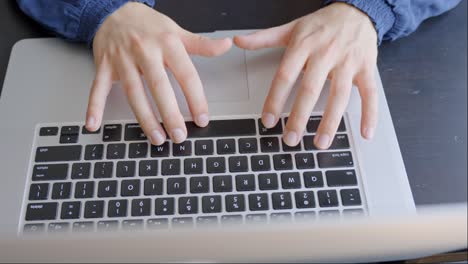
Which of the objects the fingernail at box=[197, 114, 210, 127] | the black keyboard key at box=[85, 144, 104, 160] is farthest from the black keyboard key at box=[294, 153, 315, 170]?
the black keyboard key at box=[85, 144, 104, 160]

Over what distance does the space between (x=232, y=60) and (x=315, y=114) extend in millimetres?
117

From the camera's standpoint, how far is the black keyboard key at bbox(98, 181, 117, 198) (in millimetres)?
423

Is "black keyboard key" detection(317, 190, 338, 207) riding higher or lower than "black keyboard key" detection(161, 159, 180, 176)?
lower

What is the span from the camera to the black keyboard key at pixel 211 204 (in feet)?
1.36

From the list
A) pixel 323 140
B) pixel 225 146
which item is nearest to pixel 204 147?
pixel 225 146

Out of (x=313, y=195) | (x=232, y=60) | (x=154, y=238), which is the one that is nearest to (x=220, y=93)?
(x=232, y=60)

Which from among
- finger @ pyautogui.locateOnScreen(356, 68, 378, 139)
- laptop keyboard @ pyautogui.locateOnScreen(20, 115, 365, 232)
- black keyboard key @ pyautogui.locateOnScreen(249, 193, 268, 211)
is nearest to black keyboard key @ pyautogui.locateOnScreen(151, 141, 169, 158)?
laptop keyboard @ pyautogui.locateOnScreen(20, 115, 365, 232)

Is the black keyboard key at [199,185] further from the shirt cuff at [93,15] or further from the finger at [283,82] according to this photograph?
the shirt cuff at [93,15]

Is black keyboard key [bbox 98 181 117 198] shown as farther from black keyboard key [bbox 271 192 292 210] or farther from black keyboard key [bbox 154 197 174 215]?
black keyboard key [bbox 271 192 292 210]

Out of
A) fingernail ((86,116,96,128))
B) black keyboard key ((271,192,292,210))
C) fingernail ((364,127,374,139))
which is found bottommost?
black keyboard key ((271,192,292,210))

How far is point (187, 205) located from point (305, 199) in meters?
0.12

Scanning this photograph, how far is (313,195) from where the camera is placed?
422mm

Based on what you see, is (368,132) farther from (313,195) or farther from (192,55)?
(192,55)

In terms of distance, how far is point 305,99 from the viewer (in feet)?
1.48
